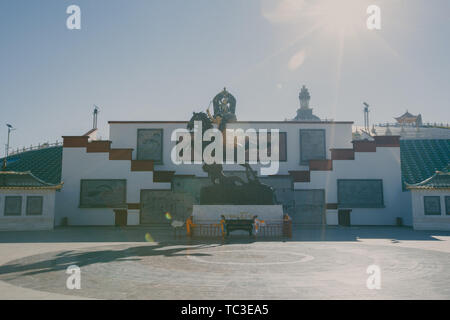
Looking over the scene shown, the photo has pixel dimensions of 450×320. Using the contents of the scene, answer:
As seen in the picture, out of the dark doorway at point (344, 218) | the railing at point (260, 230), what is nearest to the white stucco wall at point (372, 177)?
the dark doorway at point (344, 218)

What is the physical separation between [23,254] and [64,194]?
51.0 feet

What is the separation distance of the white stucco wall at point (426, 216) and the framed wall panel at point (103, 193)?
65.4ft

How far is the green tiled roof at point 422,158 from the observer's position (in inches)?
1182

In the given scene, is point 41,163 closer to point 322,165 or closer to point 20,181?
point 20,181

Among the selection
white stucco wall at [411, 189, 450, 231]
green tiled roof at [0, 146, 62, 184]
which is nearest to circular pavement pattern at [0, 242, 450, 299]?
white stucco wall at [411, 189, 450, 231]

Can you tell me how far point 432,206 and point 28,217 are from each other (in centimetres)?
2525

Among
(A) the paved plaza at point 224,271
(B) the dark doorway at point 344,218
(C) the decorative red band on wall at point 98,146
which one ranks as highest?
(C) the decorative red band on wall at point 98,146

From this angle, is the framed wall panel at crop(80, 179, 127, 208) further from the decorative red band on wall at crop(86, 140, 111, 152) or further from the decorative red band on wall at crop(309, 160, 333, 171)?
the decorative red band on wall at crop(309, 160, 333, 171)

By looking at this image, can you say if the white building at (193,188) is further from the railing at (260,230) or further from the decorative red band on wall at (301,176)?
the railing at (260,230)

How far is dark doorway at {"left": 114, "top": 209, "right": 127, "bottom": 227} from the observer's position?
26531 mm

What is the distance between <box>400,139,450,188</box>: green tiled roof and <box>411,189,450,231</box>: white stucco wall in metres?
6.07

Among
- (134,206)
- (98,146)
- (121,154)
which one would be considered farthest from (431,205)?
(98,146)

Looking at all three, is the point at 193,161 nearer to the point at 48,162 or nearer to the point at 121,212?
the point at 121,212

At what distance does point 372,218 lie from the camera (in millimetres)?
26797
